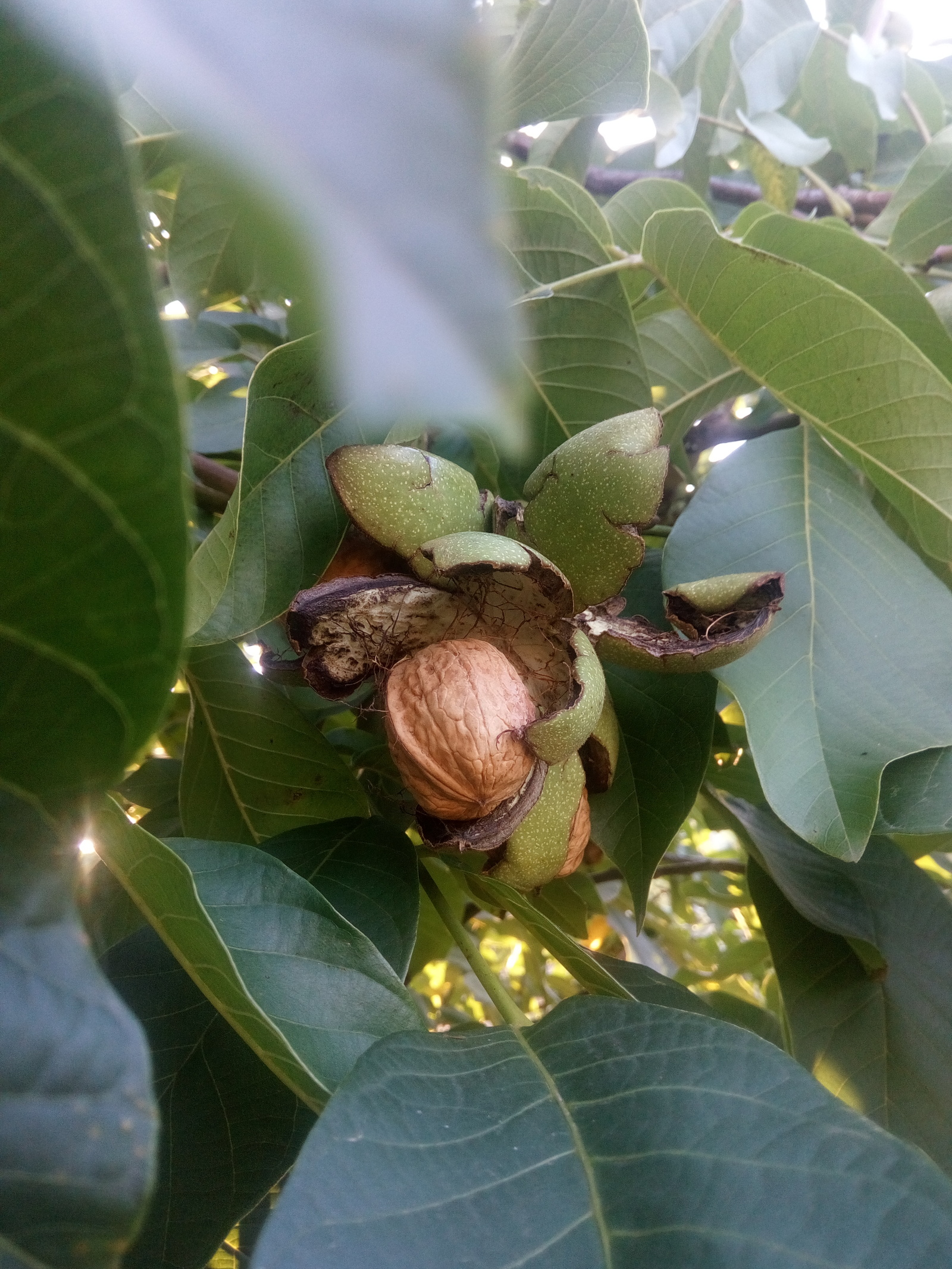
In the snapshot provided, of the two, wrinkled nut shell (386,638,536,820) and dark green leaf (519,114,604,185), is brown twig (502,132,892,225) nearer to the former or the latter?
dark green leaf (519,114,604,185)

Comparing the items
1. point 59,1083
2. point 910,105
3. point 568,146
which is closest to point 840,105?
point 910,105

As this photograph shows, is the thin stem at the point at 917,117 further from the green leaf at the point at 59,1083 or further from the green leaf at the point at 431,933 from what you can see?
the green leaf at the point at 59,1083

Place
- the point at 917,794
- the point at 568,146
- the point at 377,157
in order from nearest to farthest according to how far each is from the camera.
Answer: the point at 377,157 → the point at 917,794 → the point at 568,146

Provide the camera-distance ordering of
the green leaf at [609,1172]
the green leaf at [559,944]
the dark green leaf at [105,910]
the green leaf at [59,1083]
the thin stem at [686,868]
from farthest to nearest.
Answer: the thin stem at [686,868] → the dark green leaf at [105,910] → the green leaf at [559,944] → the green leaf at [609,1172] → the green leaf at [59,1083]

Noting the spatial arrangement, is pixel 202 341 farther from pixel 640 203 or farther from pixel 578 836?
pixel 578 836

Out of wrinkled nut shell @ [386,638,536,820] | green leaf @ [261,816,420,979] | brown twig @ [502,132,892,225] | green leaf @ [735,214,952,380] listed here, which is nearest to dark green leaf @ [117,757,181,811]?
green leaf @ [261,816,420,979]

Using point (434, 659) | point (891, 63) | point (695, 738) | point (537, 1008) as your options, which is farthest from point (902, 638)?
point (537, 1008)

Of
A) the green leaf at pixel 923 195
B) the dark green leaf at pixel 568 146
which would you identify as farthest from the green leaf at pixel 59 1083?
the dark green leaf at pixel 568 146
